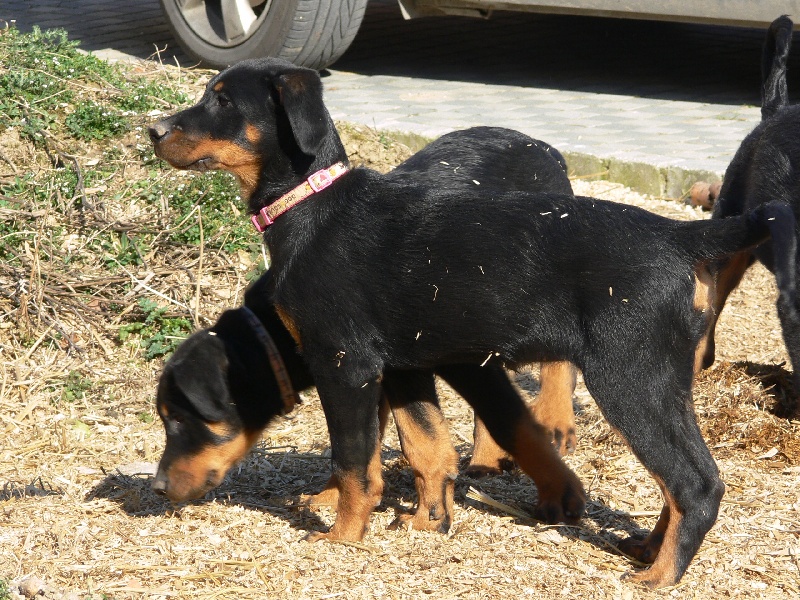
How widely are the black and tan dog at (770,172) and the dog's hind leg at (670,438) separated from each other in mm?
1117

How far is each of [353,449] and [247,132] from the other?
48.2 inches

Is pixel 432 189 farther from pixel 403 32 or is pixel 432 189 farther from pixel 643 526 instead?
pixel 403 32

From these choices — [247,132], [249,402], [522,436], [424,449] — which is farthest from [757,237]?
[249,402]

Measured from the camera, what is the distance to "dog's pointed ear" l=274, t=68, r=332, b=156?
392 cm

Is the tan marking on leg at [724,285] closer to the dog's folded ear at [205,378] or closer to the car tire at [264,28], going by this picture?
the dog's folded ear at [205,378]

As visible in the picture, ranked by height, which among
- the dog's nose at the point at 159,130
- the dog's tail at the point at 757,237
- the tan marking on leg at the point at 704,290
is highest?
the dog's nose at the point at 159,130

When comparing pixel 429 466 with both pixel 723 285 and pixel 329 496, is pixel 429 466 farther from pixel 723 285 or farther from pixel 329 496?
pixel 723 285

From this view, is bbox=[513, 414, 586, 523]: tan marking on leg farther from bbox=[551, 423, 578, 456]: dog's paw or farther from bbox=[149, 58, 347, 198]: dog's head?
bbox=[149, 58, 347, 198]: dog's head

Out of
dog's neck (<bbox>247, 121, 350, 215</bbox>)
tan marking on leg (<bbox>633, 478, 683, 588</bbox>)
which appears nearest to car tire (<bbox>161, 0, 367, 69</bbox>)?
dog's neck (<bbox>247, 121, 350, 215</bbox>)

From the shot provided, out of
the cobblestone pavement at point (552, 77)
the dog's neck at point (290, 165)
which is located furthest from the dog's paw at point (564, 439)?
the cobblestone pavement at point (552, 77)

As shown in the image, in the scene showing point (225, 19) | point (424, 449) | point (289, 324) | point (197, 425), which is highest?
point (225, 19)

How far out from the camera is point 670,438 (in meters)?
3.61

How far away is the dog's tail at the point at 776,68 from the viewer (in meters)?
5.50

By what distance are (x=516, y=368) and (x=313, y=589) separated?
1038 mm
